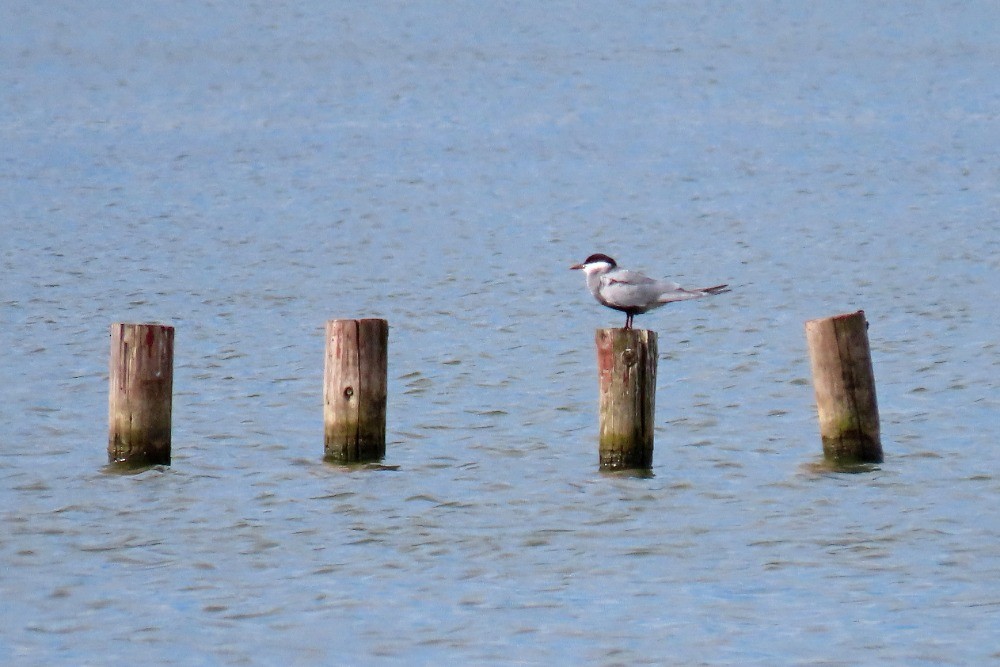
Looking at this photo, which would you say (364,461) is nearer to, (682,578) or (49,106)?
(682,578)

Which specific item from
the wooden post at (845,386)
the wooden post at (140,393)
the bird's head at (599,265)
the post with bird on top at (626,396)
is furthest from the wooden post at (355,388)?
the wooden post at (845,386)

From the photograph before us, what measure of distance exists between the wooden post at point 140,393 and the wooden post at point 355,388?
1.15m

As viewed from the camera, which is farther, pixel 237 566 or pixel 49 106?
pixel 49 106

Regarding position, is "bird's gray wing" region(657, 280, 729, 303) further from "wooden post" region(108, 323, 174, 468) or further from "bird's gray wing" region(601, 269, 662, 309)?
"wooden post" region(108, 323, 174, 468)

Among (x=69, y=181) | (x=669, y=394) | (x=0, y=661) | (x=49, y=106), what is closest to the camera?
(x=0, y=661)

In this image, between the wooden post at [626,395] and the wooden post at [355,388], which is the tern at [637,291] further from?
the wooden post at [355,388]

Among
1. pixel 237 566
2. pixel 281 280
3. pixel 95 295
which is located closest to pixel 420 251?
pixel 281 280

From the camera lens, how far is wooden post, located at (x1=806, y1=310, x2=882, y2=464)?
474 inches

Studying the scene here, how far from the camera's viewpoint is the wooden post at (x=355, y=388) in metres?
12.1

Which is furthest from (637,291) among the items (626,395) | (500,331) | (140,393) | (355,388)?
(500,331)

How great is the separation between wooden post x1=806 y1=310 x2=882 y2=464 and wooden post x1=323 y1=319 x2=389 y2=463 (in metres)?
3.07

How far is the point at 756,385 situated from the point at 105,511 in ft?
25.2

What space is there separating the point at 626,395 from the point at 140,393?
3412 mm

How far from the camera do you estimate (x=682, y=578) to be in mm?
10211
